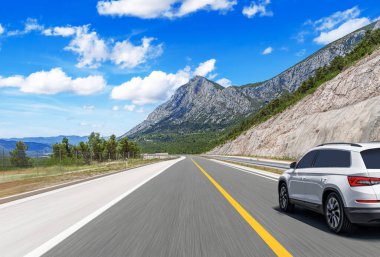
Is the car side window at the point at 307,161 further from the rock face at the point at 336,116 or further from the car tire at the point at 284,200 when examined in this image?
the rock face at the point at 336,116

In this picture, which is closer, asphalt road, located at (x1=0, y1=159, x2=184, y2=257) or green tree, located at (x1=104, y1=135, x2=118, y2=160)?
asphalt road, located at (x1=0, y1=159, x2=184, y2=257)

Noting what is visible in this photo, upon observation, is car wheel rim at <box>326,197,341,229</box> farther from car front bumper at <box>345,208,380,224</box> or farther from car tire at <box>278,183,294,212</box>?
car tire at <box>278,183,294,212</box>

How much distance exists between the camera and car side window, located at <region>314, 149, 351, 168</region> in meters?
7.14

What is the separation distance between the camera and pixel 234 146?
95.6 metres

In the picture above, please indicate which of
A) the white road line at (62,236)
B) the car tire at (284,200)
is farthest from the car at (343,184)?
the white road line at (62,236)

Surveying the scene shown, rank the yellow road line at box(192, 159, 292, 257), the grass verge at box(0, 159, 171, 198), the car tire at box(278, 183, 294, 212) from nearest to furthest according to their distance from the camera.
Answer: the yellow road line at box(192, 159, 292, 257), the car tire at box(278, 183, 294, 212), the grass verge at box(0, 159, 171, 198)

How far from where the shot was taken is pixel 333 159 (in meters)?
7.64

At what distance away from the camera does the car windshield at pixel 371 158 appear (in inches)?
261

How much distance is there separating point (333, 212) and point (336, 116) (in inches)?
1514

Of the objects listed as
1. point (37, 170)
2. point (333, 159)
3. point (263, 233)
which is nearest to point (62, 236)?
point (263, 233)

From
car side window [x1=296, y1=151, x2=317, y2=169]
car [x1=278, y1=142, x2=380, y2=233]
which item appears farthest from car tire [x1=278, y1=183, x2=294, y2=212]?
car side window [x1=296, y1=151, x2=317, y2=169]

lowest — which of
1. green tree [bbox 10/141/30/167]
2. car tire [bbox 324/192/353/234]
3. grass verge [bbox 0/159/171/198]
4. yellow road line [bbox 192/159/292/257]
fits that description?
yellow road line [bbox 192/159/292/257]

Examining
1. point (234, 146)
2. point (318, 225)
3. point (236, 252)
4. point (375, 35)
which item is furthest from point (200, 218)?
point (234, 146)

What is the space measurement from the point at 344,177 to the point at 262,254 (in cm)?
236
